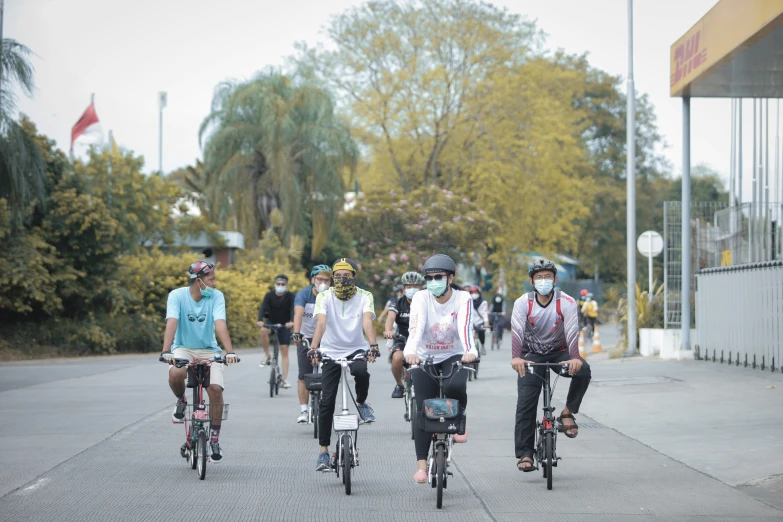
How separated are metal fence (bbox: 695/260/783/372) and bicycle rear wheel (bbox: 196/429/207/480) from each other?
37.1 feet

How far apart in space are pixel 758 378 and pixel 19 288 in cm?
1767

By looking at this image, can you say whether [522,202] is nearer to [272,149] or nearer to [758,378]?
[272,149]

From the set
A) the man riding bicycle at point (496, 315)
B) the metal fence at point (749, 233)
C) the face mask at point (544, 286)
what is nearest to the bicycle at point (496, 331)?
the man riding bicycle at point (496, 315)

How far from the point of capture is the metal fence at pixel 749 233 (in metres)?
19.3

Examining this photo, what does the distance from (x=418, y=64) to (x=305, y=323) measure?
3433cm

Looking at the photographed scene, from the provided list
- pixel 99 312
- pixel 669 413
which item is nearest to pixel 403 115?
pixel 99 312

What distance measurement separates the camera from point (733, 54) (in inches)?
704

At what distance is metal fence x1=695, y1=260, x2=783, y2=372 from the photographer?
17.7m

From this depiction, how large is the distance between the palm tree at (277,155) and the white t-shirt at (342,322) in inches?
1235

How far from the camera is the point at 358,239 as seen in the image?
4616 centimetres

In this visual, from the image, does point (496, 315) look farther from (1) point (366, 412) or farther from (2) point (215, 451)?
(2) point (215, 451)

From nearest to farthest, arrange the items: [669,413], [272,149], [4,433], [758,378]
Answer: [4,433] < [669,413] < [758,378] < [272,149]

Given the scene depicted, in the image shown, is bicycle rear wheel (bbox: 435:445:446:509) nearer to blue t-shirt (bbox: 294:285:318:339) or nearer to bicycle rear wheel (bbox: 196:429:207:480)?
bicycle rear wheel (bbox: 196:429:207:480)

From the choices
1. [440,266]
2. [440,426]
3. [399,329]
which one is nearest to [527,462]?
[440,426]
